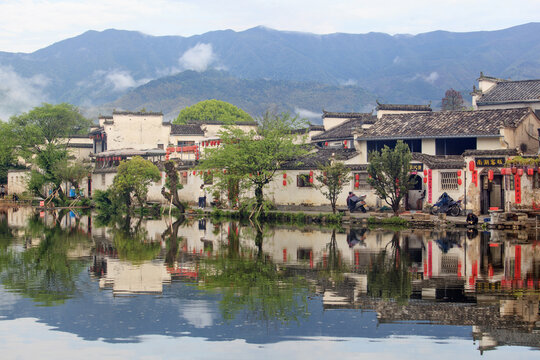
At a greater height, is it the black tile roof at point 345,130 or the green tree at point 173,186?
the black tile roof at point 345,130

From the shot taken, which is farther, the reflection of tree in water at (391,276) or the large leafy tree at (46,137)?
the large leafy tree at (46,137)

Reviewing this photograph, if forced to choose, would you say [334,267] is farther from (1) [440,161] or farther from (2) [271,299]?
(1) [440,161]

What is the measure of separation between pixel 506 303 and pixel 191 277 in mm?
7907

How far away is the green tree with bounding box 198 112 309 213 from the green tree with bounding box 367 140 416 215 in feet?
24.0

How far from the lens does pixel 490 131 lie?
41219 mm

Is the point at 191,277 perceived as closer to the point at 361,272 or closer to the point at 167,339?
the point at 361,272

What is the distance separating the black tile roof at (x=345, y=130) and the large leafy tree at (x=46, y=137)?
20.7 m

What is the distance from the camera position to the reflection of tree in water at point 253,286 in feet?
49.8

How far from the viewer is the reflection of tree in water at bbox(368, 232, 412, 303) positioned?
1709cm

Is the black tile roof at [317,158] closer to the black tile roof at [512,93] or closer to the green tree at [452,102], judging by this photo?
the black tile roof at [512,93]

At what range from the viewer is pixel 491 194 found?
1521 inches

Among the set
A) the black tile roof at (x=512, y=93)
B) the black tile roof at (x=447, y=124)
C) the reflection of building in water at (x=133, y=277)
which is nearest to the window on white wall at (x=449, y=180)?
the black tile roof at (x=447, y=124)

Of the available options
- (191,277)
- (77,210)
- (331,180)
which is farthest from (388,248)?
(77,210)

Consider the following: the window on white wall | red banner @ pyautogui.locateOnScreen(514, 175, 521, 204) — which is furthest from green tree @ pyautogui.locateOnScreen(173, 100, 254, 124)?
red banner @ pyautogui.locateOnScreen(514, 175, 521, 204)
